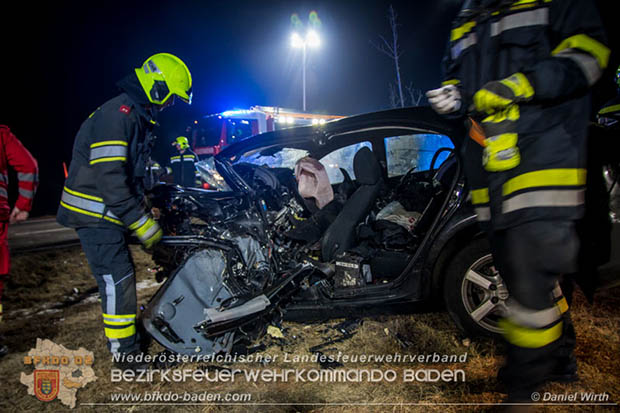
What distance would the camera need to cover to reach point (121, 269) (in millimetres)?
2160

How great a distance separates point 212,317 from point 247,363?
18.1 inches

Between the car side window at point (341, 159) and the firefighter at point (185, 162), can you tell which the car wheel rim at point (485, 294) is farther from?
the firefighter at point (185, 162)

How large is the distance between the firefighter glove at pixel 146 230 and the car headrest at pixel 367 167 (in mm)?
1619

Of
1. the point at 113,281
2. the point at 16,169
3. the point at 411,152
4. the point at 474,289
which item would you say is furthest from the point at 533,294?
the point at 16,169

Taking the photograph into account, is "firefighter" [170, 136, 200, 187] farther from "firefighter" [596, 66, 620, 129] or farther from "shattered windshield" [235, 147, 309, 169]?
"firefighter" [596, 66, 620, 129]

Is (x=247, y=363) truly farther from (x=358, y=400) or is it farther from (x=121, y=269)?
(x=121, y=269)

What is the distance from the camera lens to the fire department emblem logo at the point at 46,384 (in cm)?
199

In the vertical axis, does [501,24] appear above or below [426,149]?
above

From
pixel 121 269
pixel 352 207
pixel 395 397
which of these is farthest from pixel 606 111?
pixel 121 269

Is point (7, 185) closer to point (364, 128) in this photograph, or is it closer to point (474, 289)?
A: point (364, 128)

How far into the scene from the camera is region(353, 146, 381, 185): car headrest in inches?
103

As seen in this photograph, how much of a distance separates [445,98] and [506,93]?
0.31m

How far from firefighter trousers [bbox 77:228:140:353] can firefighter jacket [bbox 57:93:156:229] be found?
8cm

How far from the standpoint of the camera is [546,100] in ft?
3.63
